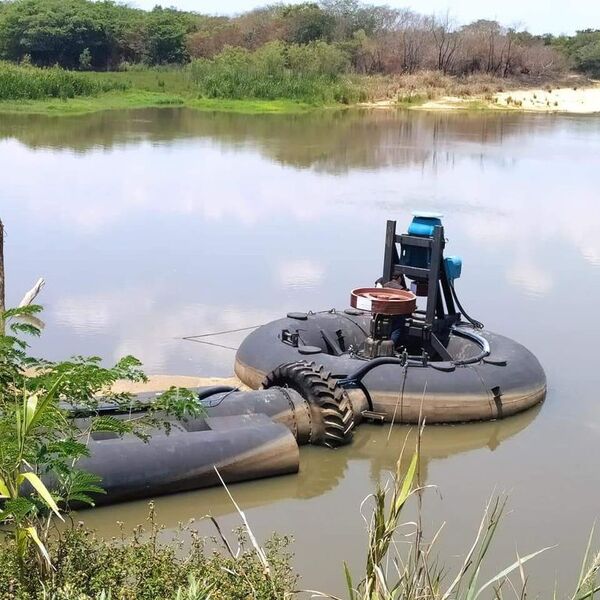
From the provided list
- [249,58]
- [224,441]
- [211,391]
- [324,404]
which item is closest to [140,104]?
[249,58]

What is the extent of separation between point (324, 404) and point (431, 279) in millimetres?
1853

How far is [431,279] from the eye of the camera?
8562mm

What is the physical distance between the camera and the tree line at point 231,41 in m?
49.5

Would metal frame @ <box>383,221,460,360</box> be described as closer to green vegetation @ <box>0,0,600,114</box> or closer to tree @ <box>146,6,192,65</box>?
green vegetation @ <box>0,0,600,114</box>

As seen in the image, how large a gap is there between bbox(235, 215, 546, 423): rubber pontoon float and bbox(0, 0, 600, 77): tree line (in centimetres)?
3999

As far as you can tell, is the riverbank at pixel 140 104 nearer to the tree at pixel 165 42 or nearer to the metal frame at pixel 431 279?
the tree at pixel 165 42

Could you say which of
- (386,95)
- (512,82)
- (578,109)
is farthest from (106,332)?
(512,82)

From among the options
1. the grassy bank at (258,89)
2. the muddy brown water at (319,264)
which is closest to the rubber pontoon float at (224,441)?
the muddy brown water at (319,264)

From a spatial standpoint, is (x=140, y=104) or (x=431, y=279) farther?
(x=140, y=104)

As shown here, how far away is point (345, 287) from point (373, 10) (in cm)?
5964

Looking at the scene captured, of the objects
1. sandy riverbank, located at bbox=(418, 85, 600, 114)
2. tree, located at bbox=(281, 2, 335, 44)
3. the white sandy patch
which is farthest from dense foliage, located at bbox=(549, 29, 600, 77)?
tree, located at bbox=(281, 2, 335, 44)

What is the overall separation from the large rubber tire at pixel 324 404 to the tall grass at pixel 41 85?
93.7 feet

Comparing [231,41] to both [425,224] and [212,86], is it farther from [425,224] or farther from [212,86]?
[425,224]

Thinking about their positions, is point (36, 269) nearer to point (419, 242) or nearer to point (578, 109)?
point (419, 242)
